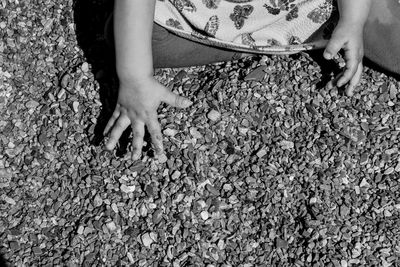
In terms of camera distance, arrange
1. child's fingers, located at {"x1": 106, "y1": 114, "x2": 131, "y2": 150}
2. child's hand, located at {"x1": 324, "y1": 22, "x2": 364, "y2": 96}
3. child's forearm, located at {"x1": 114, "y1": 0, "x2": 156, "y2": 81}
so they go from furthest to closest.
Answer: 1. child's hand, located at {"x1": 324, "y1": 22, "x2": 364, "y2": 96}
2. child's fingers, located at {"x1": 106, "y1": 114, "x2": 131, "y2": 150}
3. child's forearm, located at {"x1": 114, "y1": 0, "x2": 156, "y2": 81}

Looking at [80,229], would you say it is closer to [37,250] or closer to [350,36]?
[37,250]

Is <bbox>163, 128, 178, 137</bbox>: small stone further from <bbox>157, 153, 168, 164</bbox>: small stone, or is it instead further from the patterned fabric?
the patterned fabric

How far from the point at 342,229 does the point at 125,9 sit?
0.74 m

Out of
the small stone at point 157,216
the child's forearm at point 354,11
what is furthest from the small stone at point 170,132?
the child's forearm at point 354,11

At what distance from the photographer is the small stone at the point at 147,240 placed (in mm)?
1891

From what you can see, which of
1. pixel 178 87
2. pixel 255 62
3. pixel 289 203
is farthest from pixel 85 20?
pixel 289 203

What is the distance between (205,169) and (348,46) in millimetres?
497

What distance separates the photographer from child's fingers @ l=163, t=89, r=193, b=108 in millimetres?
1976

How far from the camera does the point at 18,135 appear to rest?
2.05m

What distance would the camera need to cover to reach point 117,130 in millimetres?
1950

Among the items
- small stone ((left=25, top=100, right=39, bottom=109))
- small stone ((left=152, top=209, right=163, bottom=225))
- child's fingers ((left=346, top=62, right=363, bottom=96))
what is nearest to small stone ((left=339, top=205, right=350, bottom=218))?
child's fingers ((left=346, top=62, right=363, bottom=96))

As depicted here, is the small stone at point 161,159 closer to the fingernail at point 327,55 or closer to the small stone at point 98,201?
the small stone at point 98,201

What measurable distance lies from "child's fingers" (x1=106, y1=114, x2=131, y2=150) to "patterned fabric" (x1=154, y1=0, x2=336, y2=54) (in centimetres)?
30

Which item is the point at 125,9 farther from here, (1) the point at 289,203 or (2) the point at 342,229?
(2) the point at 342,229
